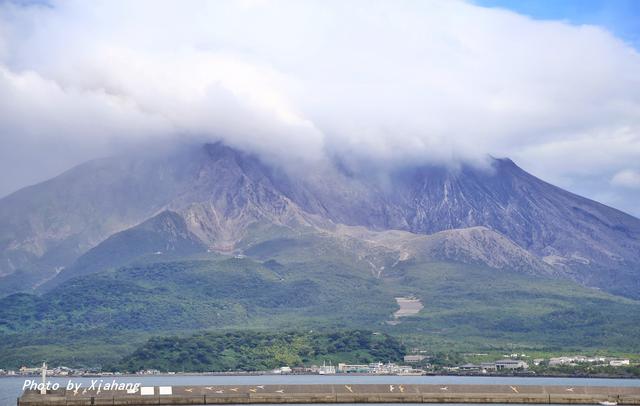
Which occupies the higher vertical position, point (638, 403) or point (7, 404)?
point (7, 404)

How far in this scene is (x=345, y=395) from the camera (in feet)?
422

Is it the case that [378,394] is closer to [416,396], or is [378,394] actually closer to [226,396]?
[416,396]

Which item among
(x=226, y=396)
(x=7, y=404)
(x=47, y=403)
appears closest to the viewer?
(x=47, y=403)

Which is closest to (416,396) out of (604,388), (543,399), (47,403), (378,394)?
(378,394)

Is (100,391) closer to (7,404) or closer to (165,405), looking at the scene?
(165,405)

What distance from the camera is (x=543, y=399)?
128750mm

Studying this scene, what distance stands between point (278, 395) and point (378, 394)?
11256 millimetres

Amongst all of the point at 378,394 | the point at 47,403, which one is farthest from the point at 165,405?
the point at 378,394

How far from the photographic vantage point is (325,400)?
128 meters

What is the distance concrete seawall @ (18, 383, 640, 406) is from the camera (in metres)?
122

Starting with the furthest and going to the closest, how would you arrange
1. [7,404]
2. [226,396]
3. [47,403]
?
[7,404] < [226,396] < [47,403]

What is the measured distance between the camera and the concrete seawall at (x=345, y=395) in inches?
4803

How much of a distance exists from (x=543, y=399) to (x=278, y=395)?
29.5 m

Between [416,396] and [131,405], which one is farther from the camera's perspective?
[416,396]
